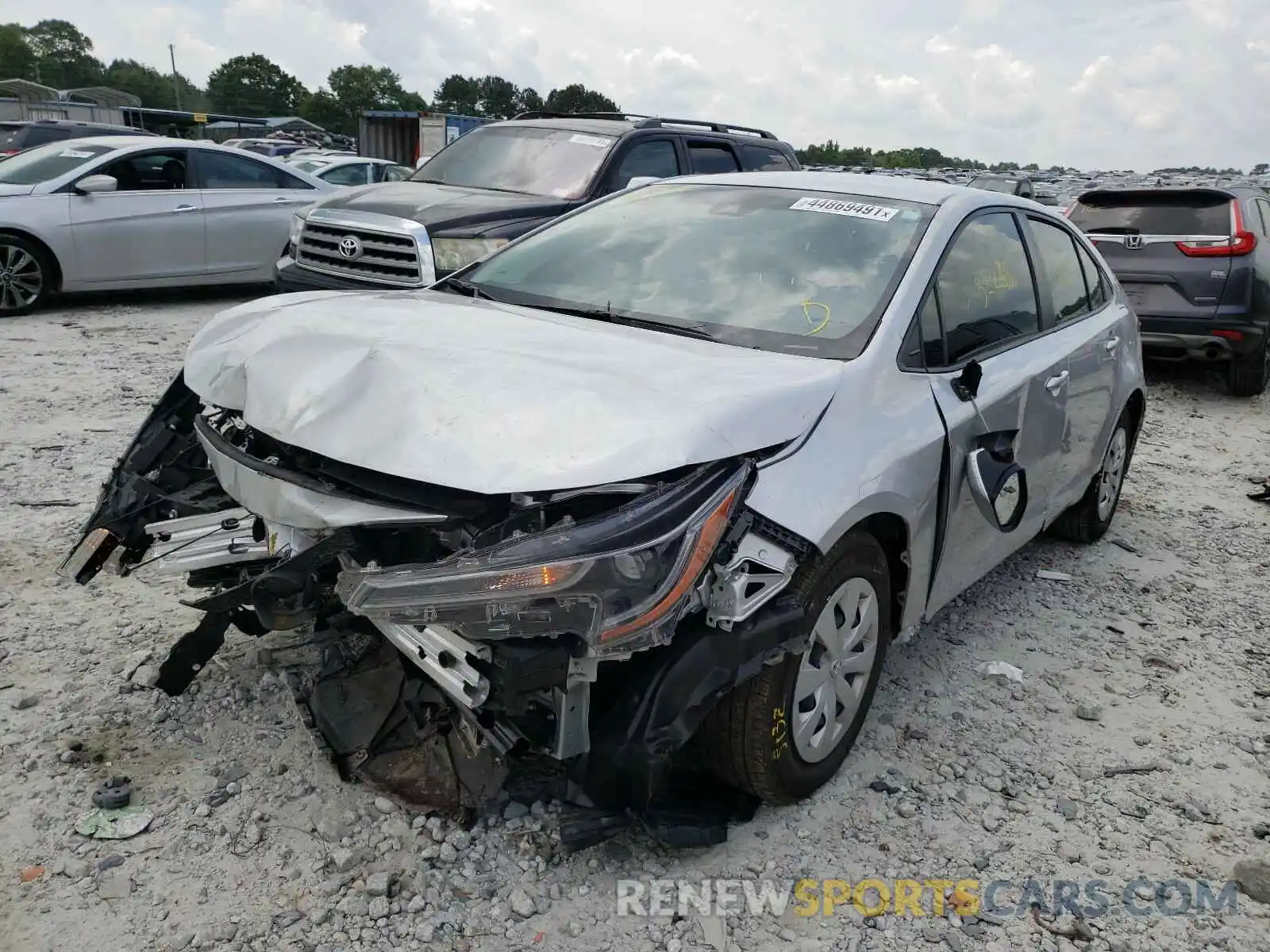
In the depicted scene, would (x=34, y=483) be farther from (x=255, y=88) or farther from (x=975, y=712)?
(x=255, y=88)

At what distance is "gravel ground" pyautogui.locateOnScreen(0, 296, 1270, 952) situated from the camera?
7.98 feet

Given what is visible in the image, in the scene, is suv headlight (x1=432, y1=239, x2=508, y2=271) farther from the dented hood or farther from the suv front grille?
the dented hood

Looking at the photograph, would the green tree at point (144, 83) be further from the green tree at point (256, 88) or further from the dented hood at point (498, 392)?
the dented hood at point (498, 392)

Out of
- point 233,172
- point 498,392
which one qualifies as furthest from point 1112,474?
point 233,172

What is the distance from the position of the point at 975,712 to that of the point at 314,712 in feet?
7.26

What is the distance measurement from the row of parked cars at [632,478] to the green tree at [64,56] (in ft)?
341

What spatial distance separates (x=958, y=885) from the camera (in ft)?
8.73

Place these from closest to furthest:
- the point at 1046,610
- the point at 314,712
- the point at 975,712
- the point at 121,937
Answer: the point at 121,937 → the point at 314,712 → the point at 975,712 → the point at 1046,610

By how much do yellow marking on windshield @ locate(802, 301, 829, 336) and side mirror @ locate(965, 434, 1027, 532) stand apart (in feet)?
2.17

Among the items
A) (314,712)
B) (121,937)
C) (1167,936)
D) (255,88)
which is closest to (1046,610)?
(1167,936)

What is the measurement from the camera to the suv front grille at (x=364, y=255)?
6.96 meters

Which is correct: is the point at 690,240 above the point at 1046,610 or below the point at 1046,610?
above

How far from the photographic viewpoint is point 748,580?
2.40 meters

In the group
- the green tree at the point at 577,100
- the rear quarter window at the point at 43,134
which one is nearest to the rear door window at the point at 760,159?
the rear quarter window at the point at 43,134
